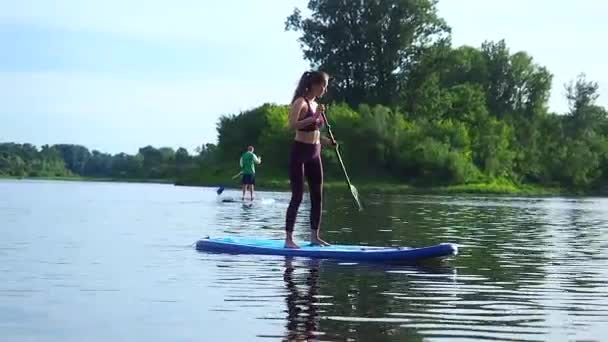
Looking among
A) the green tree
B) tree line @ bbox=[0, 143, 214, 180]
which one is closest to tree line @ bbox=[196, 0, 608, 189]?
the green tree

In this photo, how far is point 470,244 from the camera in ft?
47.9

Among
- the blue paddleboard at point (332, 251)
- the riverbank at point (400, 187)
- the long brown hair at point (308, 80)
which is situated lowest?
the blue paddleboard at point (332, 251)

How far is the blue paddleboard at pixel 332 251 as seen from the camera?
35.5 ft

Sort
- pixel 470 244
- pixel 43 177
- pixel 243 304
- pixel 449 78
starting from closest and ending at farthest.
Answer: pixel 243 304, pixel 470 244, pixel 449 78, pixel 43 177

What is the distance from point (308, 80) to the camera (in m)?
11.6

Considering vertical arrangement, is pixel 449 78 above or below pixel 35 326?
above

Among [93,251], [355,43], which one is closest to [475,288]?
[93,251]

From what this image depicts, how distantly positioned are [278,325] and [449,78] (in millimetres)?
90256

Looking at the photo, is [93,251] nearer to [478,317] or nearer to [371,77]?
[478,317]

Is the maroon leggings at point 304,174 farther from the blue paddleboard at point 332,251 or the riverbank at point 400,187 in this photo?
the riverbank at point 400,187

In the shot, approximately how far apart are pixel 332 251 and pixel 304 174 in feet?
4.03

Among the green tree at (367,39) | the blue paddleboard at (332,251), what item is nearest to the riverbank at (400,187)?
the green tree at (367,39)

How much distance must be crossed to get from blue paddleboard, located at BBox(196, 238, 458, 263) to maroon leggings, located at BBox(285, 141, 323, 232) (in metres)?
0.41

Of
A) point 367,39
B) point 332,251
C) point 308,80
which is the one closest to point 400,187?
point 367,39
